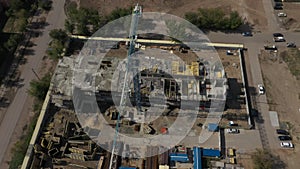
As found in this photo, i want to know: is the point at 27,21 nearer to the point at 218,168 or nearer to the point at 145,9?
the point at 145,9

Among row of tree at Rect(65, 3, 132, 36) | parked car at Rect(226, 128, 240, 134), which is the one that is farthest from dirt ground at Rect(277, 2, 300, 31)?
row of tree at Rect(65, 3, 132, 36)

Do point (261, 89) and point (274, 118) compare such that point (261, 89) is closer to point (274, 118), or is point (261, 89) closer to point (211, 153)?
point (274, 118)

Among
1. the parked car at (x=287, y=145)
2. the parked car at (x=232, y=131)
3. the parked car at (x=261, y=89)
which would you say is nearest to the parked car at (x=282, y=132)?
the parked car at (x=287, y=145)

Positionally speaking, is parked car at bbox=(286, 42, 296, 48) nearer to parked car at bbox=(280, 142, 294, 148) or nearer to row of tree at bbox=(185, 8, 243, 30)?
row of tree at bbox=(185, 8, 243, 30)

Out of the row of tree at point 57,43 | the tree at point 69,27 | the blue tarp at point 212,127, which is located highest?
the tree at point 69,27

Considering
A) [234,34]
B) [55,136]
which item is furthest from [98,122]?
[234,34]

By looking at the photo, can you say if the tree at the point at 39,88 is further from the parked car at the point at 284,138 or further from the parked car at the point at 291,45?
the parked car at the point at 291,45

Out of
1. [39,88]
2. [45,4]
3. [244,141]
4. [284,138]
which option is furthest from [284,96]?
[45,4]
